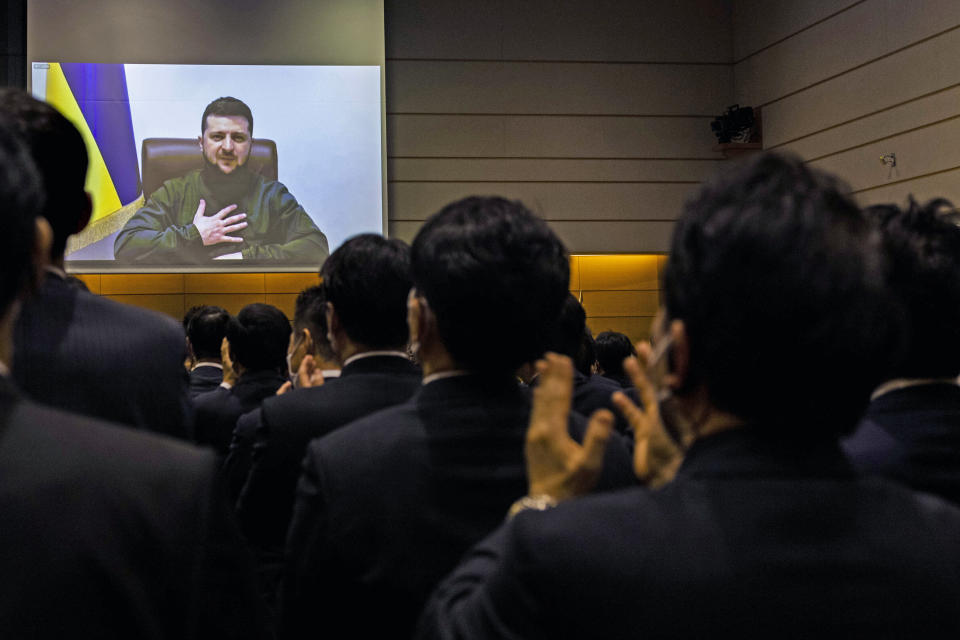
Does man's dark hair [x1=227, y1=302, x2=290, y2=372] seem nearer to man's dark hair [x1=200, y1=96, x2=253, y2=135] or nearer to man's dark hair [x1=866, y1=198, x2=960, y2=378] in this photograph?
man's dark hair [x1=866, y1=198, x2=960, y2=378]

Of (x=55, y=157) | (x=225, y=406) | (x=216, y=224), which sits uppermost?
(x=216, y=224)

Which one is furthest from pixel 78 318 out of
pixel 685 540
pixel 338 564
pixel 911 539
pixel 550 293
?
pixel 911 539

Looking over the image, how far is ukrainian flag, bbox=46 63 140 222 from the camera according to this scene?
7898 mm

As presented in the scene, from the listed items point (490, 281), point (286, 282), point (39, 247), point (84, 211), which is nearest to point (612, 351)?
point (490, 281)

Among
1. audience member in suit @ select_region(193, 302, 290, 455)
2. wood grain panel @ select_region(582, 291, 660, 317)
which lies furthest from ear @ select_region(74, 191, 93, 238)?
wood grain panel @ select_region(582, 291, 660, 317)

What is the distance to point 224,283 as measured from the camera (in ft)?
30.7

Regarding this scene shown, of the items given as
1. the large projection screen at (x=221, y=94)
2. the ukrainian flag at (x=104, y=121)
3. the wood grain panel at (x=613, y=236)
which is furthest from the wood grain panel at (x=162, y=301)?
the wood grain panel at (x=613, y=236)

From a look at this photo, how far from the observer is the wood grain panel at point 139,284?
920 centimetres

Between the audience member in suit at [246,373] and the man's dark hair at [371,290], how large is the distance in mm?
1338

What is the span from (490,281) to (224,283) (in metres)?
8.41

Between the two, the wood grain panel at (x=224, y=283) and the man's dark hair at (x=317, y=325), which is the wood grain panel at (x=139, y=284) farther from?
the man's dark hair at (x=317, y=325)

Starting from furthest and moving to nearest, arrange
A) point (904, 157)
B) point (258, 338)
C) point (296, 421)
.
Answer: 1. point (904, 157)
2. point (258, 338)
3. point (296, 421)

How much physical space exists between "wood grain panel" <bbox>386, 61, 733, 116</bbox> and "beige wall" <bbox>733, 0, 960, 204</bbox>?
688 millimetres

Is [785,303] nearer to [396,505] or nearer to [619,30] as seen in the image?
[396,505]
